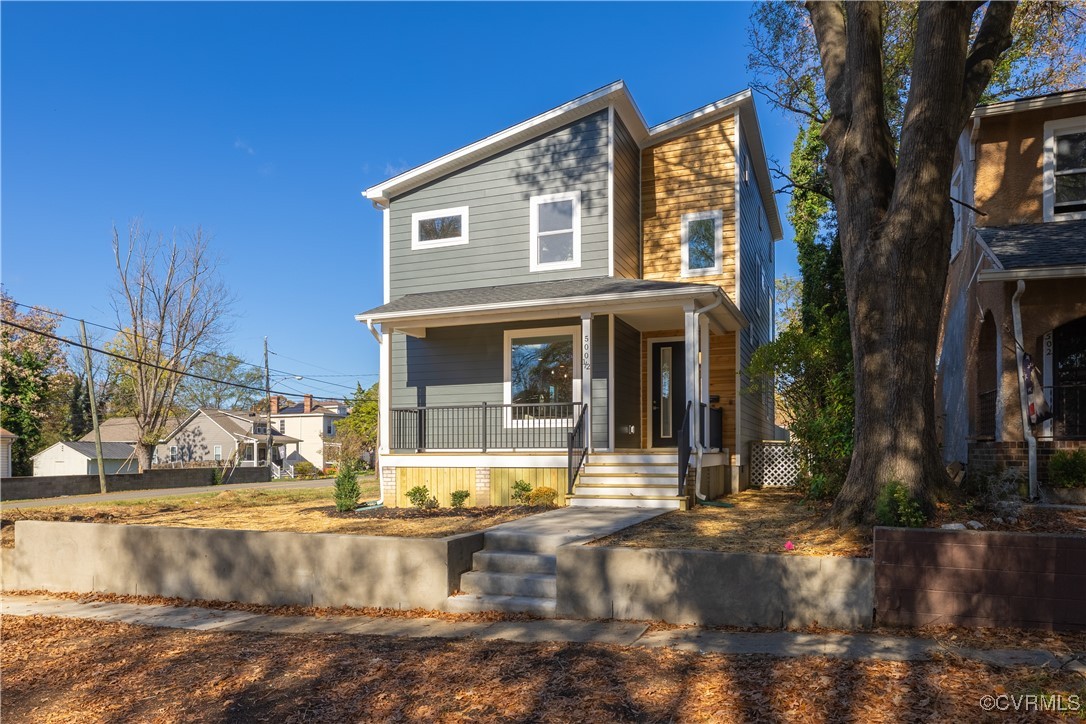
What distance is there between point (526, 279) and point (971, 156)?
7.52m

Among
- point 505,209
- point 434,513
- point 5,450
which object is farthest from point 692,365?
point 5,450

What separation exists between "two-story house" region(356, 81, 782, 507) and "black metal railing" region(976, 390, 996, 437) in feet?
12.3

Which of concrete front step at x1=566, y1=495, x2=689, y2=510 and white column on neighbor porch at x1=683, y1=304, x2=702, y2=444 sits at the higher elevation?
white column on neighbor porch at x1=683, y1=304, x2=702, y2=444

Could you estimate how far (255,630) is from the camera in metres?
6.33

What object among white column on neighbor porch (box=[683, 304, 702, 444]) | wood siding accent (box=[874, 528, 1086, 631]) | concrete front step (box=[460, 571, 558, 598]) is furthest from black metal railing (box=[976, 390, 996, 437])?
concrete front step (box=[460, 571, 558, 598])

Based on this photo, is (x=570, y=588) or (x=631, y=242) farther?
(x=631, y=242)

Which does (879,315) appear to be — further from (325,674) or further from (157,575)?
(157,575)

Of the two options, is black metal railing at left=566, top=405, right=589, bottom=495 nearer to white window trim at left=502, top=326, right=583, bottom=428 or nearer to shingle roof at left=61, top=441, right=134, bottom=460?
white window trim at left=502, top=326, right=583, bottom=428

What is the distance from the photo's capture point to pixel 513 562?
7184 mm

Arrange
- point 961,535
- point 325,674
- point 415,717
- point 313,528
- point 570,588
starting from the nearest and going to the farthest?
point 415,717, point 325,674, point 961,535, point 570,588, point 313,528

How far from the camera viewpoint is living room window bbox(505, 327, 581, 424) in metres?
13.5

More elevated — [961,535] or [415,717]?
[961,535]

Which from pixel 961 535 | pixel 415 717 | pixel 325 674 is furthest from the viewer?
pixel 961 535

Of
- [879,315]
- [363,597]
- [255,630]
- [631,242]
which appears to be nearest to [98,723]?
[255,630]
